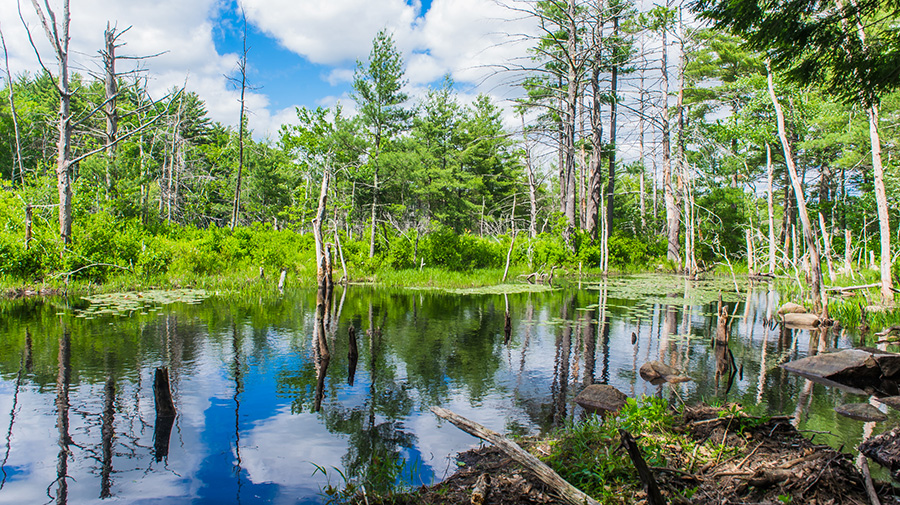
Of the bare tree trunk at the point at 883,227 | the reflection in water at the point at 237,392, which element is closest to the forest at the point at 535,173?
the bare tree trunk at the point at 883,227

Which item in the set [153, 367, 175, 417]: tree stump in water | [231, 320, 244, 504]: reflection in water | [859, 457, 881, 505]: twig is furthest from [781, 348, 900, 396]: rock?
[153, 367, 175, 417]: tree stump in water

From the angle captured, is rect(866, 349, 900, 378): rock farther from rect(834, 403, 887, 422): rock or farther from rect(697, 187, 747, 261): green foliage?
rect(697, 187, 747, 261): green foliage

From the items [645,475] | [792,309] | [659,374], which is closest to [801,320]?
[792,309]

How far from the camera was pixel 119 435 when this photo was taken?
220 inches

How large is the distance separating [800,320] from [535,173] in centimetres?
1672

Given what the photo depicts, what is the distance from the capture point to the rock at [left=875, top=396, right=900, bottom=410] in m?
6.75

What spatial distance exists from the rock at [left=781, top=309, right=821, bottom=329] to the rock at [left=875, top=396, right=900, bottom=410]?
6430 mm

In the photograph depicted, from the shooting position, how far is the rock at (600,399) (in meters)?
6.43

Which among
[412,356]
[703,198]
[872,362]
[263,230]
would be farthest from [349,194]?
[703,198]

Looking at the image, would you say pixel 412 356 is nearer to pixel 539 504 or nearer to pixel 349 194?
pixel 539 504

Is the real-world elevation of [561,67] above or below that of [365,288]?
above

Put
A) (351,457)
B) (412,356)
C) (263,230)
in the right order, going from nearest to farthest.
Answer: (351,457), (412,356), (263,230)

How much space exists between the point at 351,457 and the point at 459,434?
134 centimetres

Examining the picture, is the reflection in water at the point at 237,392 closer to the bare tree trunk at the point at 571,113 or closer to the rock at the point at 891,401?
the rock at the point at 891,401
